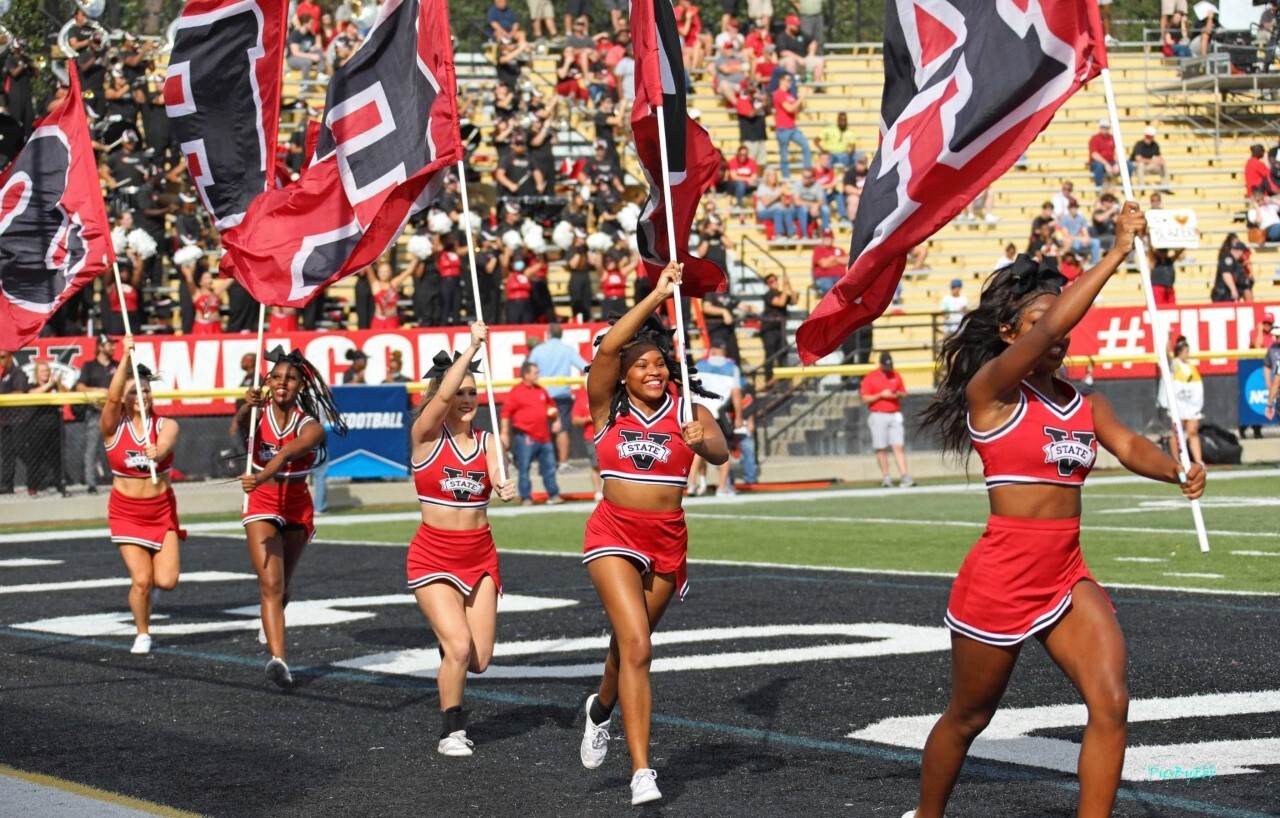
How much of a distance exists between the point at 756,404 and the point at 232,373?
7414 millimetres

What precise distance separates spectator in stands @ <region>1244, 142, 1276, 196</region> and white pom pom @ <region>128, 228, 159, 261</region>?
2036cm

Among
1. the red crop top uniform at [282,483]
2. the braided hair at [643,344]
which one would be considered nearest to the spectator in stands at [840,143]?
the red crop top uniform at [282,483]

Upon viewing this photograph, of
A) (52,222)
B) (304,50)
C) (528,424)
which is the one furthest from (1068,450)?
(304,50)

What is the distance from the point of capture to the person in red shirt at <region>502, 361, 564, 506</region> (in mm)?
24297

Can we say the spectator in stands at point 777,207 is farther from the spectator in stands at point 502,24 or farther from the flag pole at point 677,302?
the flag pole at point 677,302

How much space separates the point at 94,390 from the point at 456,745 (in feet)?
54.4

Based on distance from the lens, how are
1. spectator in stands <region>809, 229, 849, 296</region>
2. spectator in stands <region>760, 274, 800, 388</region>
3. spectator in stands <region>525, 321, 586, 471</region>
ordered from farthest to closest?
1. spectator in stands <region>809, 229, 849, 296</region>
2. spectator in stands <region>760, 274, 800, 388</region>
3. spectator in stands <region>525, 321, 586, 471</region>

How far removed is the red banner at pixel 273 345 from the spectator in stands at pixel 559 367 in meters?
0.77

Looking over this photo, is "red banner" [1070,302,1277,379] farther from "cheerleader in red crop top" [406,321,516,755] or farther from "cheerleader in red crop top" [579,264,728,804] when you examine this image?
"cheerleader in red crop top" [579,264,728,804]

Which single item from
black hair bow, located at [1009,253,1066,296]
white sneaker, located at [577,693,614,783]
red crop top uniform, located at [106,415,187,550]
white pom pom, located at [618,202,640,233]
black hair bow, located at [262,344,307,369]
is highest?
black hair bow, located at [1009,253,1066,296]

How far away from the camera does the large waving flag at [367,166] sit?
35.9ft

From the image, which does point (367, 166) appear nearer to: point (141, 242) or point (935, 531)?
point (935, 531)

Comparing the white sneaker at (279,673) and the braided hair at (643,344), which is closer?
the braided hair at (643,344)

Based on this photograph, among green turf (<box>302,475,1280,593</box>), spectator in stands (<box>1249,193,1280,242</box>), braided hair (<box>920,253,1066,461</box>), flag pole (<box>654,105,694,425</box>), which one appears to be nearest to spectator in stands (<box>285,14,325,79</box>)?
green turf (<box>302,475,1280,593</box>)
